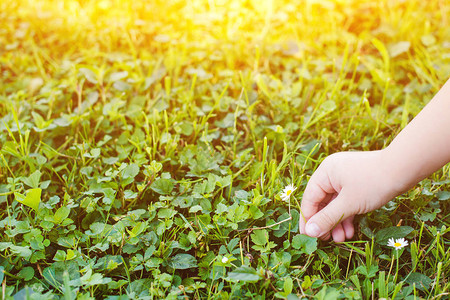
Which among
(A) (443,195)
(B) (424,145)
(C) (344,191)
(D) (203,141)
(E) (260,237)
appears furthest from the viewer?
(D) (203,141)

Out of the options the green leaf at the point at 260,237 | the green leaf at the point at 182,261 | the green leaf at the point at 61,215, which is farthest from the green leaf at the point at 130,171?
the green leaf at the point at 260,237

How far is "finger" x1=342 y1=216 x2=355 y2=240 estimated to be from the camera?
1.43 meters

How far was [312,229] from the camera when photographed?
4.39 feet

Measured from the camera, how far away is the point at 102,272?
134 cm

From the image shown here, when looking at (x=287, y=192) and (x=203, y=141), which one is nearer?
(x=287, y=192)

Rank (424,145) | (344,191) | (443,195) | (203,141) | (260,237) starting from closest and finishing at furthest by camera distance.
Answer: (424,145)
(344,191)
(260,237)
(443,195)
(203,141)

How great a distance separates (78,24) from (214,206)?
185cm

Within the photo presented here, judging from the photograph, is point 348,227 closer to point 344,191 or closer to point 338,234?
point 338,234

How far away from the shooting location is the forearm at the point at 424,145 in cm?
113

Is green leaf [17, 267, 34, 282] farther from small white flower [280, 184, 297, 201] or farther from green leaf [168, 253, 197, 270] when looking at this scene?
small white flower [280, 184, 297, 201]

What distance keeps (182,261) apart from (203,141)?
2.02ft

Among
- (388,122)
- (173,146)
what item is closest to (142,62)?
(173,146)

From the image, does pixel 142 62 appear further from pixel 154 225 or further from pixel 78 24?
pixel 154 225

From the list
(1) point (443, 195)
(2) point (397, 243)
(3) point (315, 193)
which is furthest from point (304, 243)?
(1) point (443, 195)
